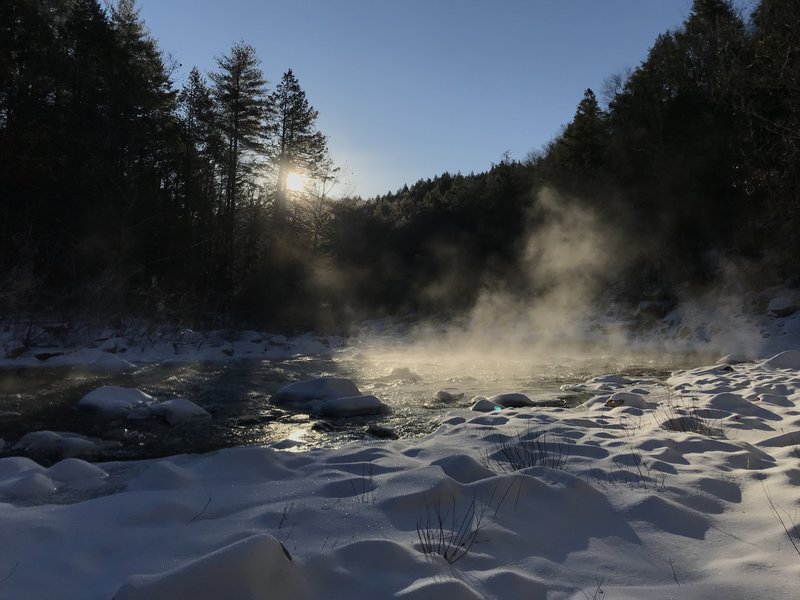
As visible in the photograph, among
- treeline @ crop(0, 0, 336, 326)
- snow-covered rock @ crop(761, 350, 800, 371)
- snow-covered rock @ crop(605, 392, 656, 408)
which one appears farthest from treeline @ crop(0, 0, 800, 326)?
snow-covered rock @ crop(605, 392, 656, 408)

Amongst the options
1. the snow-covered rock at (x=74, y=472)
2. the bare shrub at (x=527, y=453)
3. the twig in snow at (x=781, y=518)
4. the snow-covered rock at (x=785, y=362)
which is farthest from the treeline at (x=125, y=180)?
the snow-covered rock at (x=785, y=362)

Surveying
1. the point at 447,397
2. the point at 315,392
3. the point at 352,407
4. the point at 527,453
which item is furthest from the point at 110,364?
the point at 527,453

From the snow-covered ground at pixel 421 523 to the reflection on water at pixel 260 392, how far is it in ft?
4.20

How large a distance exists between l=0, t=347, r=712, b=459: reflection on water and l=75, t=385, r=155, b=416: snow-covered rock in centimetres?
20

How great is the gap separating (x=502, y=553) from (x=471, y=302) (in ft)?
93.8

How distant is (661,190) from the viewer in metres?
22.0

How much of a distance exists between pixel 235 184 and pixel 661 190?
19859 millimetres

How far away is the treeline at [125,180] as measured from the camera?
1683 cm

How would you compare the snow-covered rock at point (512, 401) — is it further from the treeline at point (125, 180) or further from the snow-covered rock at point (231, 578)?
the treeline at point (125, 180)

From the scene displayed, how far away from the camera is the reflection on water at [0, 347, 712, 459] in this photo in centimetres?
598

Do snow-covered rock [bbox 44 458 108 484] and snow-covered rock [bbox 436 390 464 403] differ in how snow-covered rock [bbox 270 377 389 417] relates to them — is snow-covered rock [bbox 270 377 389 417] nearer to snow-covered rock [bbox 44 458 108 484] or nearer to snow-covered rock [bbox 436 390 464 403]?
snow-covered rock [bbox 436 390 464 403]

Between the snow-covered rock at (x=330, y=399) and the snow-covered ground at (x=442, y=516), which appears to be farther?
the snow-covered rock at (x=330, y=399)

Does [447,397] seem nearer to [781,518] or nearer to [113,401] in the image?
[113,401]

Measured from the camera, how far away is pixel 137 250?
21375 mm
